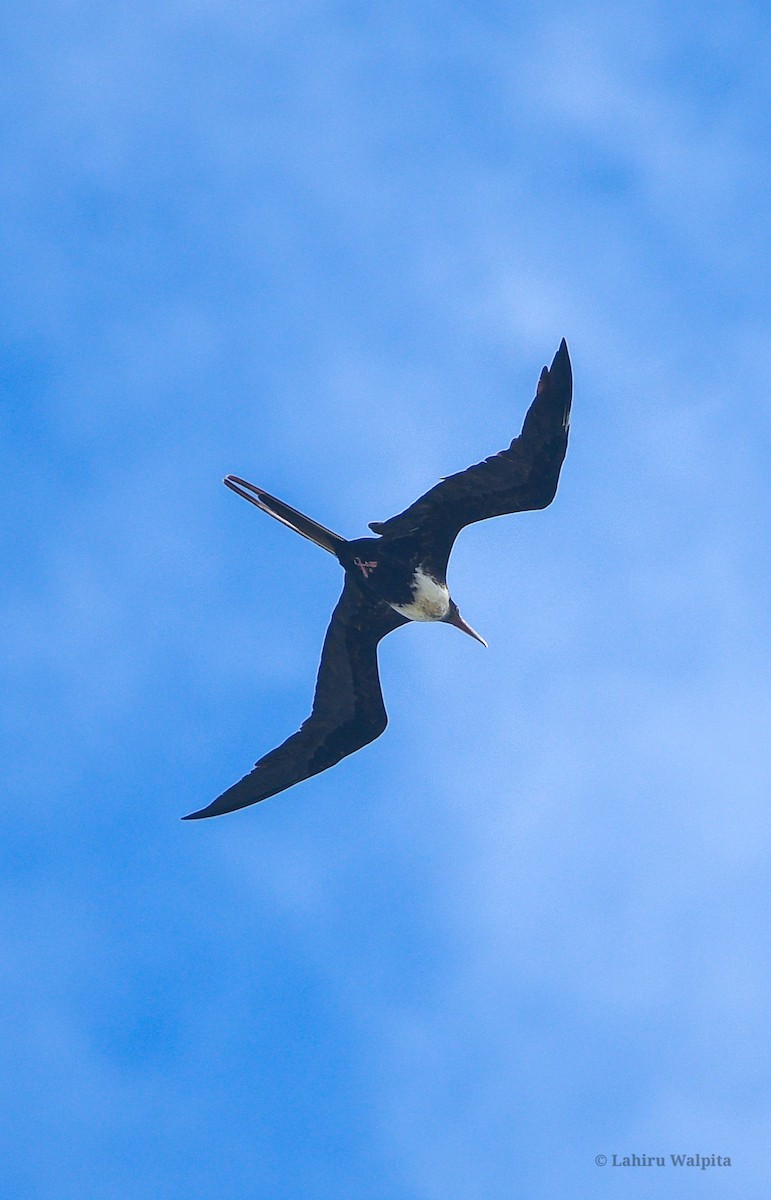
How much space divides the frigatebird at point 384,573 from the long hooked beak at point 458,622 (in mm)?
13

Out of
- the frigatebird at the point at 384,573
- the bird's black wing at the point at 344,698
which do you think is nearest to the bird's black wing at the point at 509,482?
the frigatebird at the point at 384,573

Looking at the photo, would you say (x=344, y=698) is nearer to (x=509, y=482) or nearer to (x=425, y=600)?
(x=425, y=600)

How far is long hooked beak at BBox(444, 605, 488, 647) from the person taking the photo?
15.0 m

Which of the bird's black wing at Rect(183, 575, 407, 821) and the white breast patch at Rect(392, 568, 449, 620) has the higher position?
the white breast patch at Rect(392, 568, 449, 620)

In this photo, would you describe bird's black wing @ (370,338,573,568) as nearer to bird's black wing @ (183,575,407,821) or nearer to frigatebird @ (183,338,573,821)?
frigatebird @ (183,338,573,821)

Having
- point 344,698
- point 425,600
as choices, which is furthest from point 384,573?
point 344,698

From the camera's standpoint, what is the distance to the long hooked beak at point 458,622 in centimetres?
1497

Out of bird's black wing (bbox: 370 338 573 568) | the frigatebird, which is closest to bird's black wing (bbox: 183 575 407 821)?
the frigatebird

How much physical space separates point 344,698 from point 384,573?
138cm

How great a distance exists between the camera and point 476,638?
15.1m

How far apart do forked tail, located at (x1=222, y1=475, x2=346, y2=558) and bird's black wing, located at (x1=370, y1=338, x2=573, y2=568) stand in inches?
17.4

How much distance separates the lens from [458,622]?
15.1 m

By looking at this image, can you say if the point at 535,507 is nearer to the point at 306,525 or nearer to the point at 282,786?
the point at 306,525

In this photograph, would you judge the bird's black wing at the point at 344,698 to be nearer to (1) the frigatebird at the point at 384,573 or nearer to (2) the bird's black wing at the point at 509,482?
(1) the frigatebird at the point at 384,573
